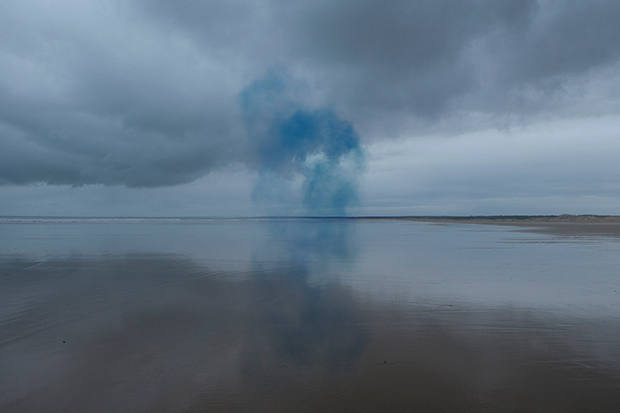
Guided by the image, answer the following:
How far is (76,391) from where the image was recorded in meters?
4.51

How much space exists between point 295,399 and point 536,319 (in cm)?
574

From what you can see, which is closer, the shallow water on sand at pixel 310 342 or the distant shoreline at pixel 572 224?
the shallow water on sand at pixel 310 342

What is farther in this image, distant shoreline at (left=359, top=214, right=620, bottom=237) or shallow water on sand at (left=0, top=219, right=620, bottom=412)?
distant shoreline at (left=359, top=214, right=620, bottom=237)

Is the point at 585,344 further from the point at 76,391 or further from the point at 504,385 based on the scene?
the point at 76,391

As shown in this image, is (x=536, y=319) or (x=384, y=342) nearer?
(x=384, y=342)

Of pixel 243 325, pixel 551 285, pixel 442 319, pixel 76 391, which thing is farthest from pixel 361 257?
pixel 76 391

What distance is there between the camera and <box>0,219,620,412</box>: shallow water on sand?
4.36 m

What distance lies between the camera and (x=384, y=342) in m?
6.02

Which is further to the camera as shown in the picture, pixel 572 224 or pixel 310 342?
pixel 572 224

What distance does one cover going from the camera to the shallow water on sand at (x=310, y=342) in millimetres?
4359

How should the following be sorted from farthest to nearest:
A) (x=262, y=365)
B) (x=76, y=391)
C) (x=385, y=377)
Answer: (x=262, y=365) → (x=385, y=377) → (x=76, y=391)

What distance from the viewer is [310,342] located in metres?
6.08

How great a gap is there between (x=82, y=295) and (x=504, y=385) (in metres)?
9.86

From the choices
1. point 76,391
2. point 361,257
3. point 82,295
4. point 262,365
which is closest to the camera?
point 76,391
